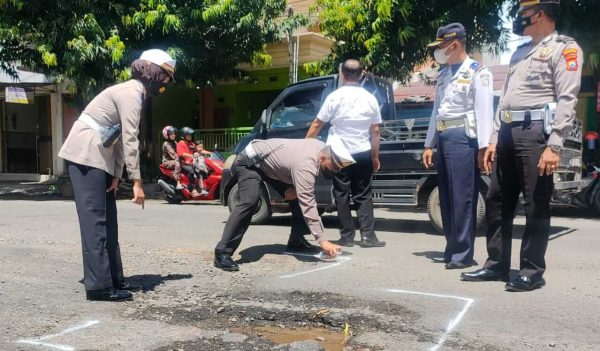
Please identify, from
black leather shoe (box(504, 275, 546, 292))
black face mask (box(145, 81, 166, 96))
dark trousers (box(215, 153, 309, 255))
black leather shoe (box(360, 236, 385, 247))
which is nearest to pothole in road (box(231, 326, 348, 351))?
black leather shoe (box(504, 275, 546, 292))

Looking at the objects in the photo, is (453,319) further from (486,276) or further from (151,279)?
(151,279)

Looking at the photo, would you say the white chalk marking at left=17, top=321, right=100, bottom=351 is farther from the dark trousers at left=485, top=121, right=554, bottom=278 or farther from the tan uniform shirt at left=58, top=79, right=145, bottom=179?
the dark trousers at left=485, top=121, right=554, bottom=278

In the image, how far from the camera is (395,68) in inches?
477

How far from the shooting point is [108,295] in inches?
163

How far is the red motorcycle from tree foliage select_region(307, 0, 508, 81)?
146 inches

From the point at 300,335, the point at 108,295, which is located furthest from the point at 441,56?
the point at 108,295

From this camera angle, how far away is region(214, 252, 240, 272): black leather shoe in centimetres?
514

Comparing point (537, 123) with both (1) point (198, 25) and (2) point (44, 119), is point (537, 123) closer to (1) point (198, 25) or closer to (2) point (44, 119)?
(1) point (198, 25)

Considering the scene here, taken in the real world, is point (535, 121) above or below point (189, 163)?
above

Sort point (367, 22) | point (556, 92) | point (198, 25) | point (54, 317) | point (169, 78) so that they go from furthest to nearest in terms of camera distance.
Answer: point (198, 25) < point (367, 22) < point (169, 78) < point (556, 92) < point (54, 317)

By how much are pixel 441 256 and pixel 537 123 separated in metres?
2.01

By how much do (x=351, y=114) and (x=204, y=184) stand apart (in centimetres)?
726

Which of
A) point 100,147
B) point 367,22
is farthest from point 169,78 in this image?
point 367,22

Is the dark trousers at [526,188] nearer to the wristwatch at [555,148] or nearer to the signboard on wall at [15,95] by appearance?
the wristwatch at [555,148]
